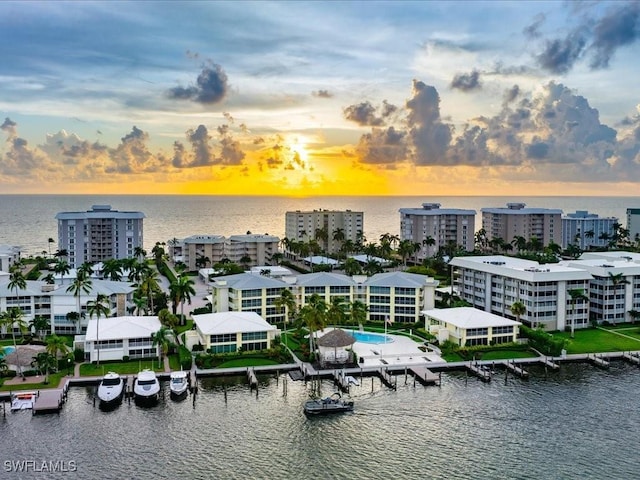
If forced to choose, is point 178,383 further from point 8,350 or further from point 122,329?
point 8,350

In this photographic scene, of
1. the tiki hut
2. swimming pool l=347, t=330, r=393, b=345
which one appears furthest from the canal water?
swimming pool l=347, t=330, r=393, b=345

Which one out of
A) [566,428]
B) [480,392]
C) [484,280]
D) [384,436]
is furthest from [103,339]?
[484,280]

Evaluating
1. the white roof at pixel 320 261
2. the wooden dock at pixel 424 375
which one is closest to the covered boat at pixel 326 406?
the wooden dock at pixel 424 375

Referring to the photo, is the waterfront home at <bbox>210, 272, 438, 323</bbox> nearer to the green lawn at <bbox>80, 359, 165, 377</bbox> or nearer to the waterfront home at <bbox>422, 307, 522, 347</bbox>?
the waterfront home at <bbox>422, 307, 522, 347</bbox>

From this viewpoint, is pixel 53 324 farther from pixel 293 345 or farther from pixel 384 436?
pixel 384 436

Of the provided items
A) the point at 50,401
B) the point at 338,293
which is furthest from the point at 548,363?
the point at 50,401

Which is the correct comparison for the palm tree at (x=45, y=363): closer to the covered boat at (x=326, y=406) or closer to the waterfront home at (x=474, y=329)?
the covered boat at (x=326, y=406)
